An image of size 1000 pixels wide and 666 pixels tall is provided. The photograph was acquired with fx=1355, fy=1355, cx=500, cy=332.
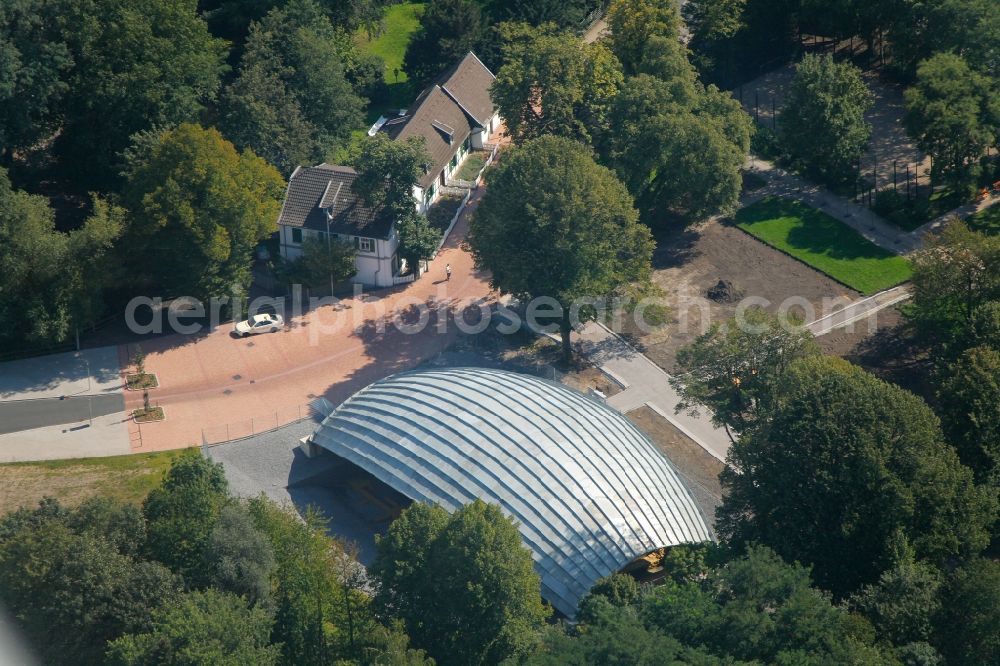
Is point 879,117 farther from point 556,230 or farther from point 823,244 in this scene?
Answer: point 556,230

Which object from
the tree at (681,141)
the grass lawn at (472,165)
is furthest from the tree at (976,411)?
the grass lawn at (472,165)

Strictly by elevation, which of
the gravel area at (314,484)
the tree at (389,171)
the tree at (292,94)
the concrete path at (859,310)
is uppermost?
the tree at (292,94)

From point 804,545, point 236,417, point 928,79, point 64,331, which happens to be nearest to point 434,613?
point 804,545

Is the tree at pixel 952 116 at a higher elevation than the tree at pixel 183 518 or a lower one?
higher

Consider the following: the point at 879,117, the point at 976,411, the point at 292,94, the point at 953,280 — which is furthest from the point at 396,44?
the point at 976,411

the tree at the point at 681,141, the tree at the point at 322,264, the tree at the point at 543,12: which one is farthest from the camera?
the tree at the point at 543,12

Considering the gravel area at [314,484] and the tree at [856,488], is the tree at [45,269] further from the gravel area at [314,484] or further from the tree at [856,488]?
the tree at [856,488]

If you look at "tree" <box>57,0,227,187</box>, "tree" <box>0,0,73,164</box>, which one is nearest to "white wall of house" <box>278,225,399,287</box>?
→ "tree" <box>57,0,227,187</box>
